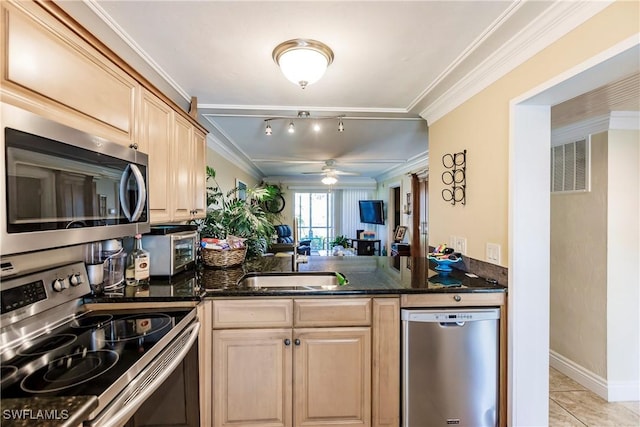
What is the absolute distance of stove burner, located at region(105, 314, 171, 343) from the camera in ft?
3.82

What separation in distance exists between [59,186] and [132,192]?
364 mm

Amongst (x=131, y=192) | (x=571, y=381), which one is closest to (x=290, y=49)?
(x=131, y=192)

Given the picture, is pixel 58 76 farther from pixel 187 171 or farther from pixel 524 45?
pixel 524 45

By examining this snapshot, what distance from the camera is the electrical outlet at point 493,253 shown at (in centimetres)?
181

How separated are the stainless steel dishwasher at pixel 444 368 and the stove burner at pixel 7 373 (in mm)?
1632

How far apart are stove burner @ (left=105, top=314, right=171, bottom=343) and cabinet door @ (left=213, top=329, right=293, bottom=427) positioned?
1.33ft

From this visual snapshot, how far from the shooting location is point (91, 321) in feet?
4.35

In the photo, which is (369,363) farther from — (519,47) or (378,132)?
(378,132)

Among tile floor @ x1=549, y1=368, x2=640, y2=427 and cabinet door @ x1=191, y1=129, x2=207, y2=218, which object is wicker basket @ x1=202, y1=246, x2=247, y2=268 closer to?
cabinet door @ x1=191, y1=129, x2=207, y2=218

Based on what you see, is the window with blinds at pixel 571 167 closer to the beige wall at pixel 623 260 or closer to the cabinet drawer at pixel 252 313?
the beige wall at pixel 623 260

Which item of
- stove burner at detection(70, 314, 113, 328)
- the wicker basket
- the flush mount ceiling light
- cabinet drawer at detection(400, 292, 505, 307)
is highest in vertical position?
the flush mount ceiling light

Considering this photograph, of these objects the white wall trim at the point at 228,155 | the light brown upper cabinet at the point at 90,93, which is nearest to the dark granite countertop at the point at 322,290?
the light brown upper cabinet at the point at 90,93

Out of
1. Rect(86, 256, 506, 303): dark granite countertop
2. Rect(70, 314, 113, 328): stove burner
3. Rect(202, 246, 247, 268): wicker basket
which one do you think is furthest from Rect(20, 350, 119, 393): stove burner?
Rect(202, 246, 247, 268): wicker basket

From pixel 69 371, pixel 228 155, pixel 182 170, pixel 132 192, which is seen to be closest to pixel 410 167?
pixel 228 155
